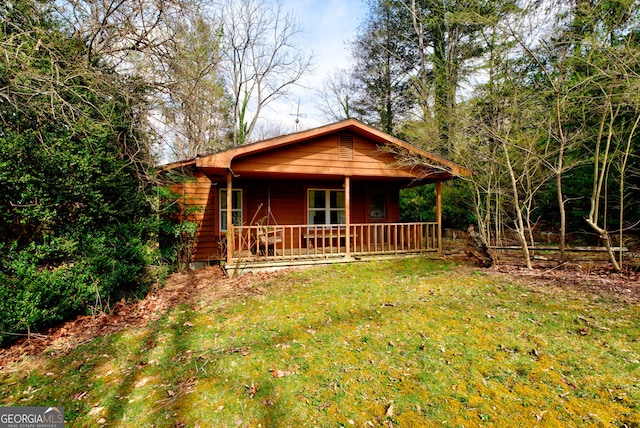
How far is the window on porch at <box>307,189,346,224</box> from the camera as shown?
1066cm

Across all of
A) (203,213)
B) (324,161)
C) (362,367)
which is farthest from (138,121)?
(362,367)

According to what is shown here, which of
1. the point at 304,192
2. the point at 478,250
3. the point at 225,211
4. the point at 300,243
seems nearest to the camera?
the point at 300,243

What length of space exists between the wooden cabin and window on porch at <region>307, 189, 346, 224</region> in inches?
1.5

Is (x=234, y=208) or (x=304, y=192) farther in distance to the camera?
(x=304, y=192)

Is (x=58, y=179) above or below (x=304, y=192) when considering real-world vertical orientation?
below

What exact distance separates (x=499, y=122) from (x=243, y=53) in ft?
66.0

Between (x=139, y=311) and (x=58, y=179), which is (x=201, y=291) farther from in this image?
(x=58, y=179)

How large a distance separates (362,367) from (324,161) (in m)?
6.13

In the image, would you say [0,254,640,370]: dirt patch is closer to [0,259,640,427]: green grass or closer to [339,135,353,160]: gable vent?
[0,259,640,427]: green grass

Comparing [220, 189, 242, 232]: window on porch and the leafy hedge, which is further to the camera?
Result: [220, 189, 242, 232]: window on porch

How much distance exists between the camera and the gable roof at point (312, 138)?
7.25 metres

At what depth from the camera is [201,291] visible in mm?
6770

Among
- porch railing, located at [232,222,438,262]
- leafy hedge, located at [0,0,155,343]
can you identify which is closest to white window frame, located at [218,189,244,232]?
porch railing, located at [232,222,438,262]

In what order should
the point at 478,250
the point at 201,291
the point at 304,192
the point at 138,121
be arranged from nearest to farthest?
the point at 138,121, the point at 201,291, the point at 478,250, the point at 304,192
